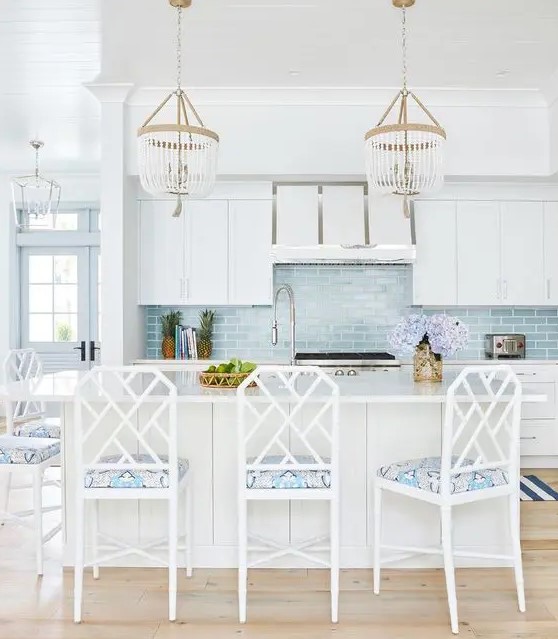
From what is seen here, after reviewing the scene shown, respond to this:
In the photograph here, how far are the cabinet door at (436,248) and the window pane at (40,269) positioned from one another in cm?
408

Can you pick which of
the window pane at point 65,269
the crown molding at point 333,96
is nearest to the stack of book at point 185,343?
the crown molding at point 333,96

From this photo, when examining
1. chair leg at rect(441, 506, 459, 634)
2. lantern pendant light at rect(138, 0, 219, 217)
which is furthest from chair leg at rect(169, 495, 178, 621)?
lantern pendant light at rect(138, 0, 219, 217)

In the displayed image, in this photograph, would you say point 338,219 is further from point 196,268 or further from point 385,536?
point 385,536

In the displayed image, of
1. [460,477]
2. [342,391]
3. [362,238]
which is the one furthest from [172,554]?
[362,238]

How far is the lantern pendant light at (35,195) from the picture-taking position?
5.57m

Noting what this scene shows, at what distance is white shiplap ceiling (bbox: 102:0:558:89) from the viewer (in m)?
3.55

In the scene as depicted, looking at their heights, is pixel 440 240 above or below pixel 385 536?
above

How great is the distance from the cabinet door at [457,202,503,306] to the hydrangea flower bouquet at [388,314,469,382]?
2.17m

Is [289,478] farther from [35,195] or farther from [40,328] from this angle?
[40,328]

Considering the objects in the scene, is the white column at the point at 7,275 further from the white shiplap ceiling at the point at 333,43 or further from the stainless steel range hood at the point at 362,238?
the stainless steel range hood at the point at 362,238

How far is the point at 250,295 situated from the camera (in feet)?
17.9

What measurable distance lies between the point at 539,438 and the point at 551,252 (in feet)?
4.96

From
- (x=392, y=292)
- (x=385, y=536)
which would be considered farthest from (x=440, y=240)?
(x=385, y=536)

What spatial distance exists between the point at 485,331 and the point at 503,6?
9.81 ft
